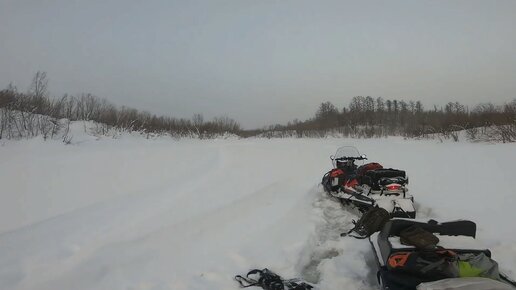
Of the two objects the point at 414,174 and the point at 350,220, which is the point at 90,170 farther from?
the point at 414,174

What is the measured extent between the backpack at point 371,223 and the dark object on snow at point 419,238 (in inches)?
64.9

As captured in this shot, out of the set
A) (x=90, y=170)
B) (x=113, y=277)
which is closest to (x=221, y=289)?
(x=113, y=277)

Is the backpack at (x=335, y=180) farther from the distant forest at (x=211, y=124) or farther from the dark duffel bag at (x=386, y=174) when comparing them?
the distant forest at (x=211, y=124)

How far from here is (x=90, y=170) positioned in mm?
7484

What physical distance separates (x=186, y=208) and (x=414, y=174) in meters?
7.44

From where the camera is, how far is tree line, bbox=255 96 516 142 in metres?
27.4

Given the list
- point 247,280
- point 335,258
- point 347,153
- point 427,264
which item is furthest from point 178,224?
point 347,153

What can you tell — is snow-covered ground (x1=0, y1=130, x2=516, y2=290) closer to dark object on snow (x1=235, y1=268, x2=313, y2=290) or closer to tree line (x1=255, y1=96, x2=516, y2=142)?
dark object on snow (x1=235, y1=268, x2=313, y2=290)

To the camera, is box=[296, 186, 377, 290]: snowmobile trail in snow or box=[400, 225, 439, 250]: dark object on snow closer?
box=[400, 225, 439, 250]: dark object on snow

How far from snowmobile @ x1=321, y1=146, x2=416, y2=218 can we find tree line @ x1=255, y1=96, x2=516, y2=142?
2097 cm

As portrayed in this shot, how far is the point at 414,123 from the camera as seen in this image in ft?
204

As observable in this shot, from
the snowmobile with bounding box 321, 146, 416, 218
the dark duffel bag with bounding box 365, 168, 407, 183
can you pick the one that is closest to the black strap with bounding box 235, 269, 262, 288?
the snowmobile with bounding box 321, 146, 416, 218

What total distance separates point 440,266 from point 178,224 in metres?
4.06

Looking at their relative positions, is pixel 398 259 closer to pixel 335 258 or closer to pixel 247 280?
pixel 335 258
